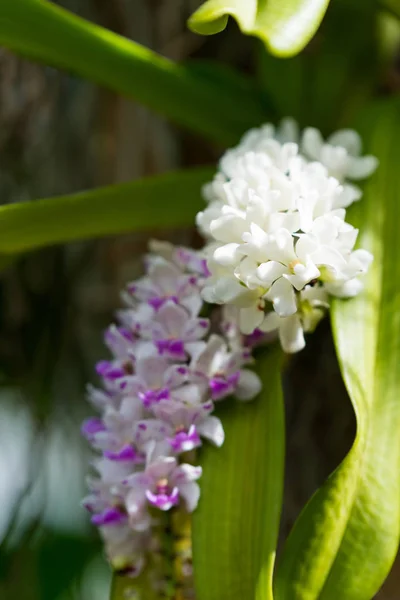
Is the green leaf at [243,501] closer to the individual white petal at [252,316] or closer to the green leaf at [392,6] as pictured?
the individual white petal at [252,316]

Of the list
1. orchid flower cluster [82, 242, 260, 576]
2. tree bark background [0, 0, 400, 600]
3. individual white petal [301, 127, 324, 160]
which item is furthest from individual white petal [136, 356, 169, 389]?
tree bark background [0, 0, 400, 600]

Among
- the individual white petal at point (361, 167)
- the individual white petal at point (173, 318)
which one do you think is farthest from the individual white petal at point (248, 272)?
the individual white petal at point (361, 167)

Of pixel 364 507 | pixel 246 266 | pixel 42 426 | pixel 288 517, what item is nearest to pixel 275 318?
pixel 246 266

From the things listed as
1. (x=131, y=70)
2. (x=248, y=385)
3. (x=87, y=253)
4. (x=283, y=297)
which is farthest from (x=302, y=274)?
(x=87, y=253)

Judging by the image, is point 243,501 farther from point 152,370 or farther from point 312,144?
point 312,144

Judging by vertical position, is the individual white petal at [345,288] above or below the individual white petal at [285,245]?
below

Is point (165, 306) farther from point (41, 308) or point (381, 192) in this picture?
point (41, 308)
